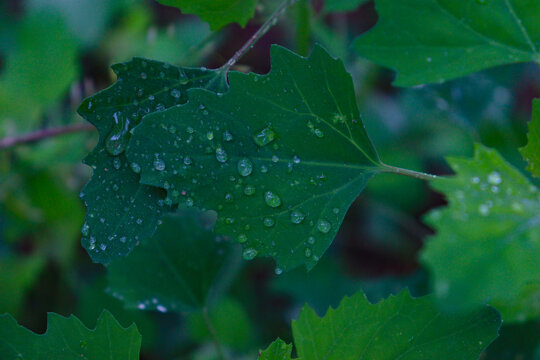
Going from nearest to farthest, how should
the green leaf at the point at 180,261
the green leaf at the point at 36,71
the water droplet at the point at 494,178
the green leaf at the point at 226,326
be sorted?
the water droplet at the point at 494,178 → the green leaf at the point at 180,261 → the green leaf at the point at 226,326 → the green leaf at the point at 36,71

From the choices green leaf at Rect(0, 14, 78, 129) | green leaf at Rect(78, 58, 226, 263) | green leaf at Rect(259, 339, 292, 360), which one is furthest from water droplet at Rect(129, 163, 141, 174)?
green leaf at Rect(0, 14, 78, 129)

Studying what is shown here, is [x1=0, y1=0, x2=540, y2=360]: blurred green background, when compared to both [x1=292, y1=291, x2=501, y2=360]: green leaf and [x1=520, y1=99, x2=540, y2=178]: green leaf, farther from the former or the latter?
[x1=520, y1=99, x2=540, y2=178]: green leaf

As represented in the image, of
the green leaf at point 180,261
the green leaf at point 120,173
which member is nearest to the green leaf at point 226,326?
the green leaf at point 180,261

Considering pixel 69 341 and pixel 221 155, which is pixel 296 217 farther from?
pixel 69 341

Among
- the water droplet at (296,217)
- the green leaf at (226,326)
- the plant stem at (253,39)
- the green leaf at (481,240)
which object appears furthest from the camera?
the green leaf at (226,326)

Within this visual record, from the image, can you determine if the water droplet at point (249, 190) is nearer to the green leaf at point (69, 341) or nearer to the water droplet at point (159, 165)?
the water droplet at point (159, 165)

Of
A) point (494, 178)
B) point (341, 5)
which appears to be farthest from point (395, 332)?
point (341, 5)

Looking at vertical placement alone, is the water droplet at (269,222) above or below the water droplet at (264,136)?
below
